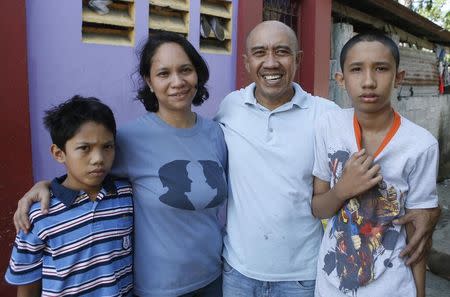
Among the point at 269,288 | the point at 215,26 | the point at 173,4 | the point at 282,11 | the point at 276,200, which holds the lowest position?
the point at 269,288

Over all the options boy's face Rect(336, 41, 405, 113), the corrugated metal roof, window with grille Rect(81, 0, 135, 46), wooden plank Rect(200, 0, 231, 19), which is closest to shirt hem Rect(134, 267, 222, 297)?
boy's face Rect(336, 41, 405, 113)

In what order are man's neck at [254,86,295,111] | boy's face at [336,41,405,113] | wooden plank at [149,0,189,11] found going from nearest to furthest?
boy's face at [336,41,405,113]
man's neck at [254,86,295,111]
wooden plank at [149,0,189,11]

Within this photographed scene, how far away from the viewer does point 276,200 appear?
1775 millimetres

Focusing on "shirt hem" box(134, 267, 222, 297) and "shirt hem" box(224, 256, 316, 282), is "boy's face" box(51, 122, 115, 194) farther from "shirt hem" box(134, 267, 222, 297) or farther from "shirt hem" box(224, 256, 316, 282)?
"shirt hem" box(224, 256, 316, 282)

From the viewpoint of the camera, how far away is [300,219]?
1792 mm

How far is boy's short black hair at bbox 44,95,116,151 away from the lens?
5.20ft

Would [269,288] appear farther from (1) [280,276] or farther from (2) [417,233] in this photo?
(2) [417,233]

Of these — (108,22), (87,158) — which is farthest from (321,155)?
(108,22)

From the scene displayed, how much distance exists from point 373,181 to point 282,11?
389cm

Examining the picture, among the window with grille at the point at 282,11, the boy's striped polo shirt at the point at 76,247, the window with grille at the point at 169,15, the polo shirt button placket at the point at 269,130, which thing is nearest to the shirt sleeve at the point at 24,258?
the boy's striped polo shirt at the point at 76,247

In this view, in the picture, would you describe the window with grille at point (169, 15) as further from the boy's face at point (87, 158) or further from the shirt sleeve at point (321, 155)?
the shirt sleeve at point (321, 155)

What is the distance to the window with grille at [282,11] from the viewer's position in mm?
4645

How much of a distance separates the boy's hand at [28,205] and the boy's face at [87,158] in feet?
0.34

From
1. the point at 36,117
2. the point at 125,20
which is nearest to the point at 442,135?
the point at 125,20
